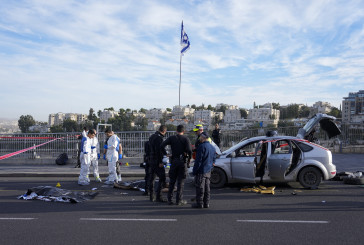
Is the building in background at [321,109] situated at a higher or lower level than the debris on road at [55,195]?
higher

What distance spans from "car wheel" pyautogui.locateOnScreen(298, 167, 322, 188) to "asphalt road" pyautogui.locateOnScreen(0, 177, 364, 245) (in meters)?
0.31

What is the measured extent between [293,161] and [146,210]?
4.94m

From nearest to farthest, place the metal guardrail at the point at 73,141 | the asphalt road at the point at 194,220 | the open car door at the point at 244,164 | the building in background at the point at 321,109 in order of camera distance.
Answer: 1. the asphalt road at the point at 194,220
2. the open car door at the point at 244,164
3. the metal guardrail at the point at 73,141
4. the building in background at the point at 321,109

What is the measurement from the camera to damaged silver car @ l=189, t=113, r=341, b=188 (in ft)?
32.0

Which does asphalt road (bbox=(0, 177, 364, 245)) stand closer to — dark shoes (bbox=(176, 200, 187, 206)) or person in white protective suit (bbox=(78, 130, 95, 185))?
dark shoes (bbox=(176, 200, 187, 206))

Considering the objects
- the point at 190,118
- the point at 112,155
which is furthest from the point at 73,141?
the point at 190,118

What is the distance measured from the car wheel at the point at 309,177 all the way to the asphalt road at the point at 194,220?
31 centimetres

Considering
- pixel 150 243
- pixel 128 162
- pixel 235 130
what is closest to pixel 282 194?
pixel 150 243

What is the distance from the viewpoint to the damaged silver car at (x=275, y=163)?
9.75 m

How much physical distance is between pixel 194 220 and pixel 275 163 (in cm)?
411

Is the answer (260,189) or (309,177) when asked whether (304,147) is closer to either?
(309,177)

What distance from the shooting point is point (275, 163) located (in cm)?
973

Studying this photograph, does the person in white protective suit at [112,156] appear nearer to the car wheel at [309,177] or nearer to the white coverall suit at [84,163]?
the white coverall suit at [84,163]

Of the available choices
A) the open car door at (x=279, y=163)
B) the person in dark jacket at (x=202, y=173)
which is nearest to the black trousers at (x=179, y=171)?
the person in dark jacket at (x=202, y=173)
